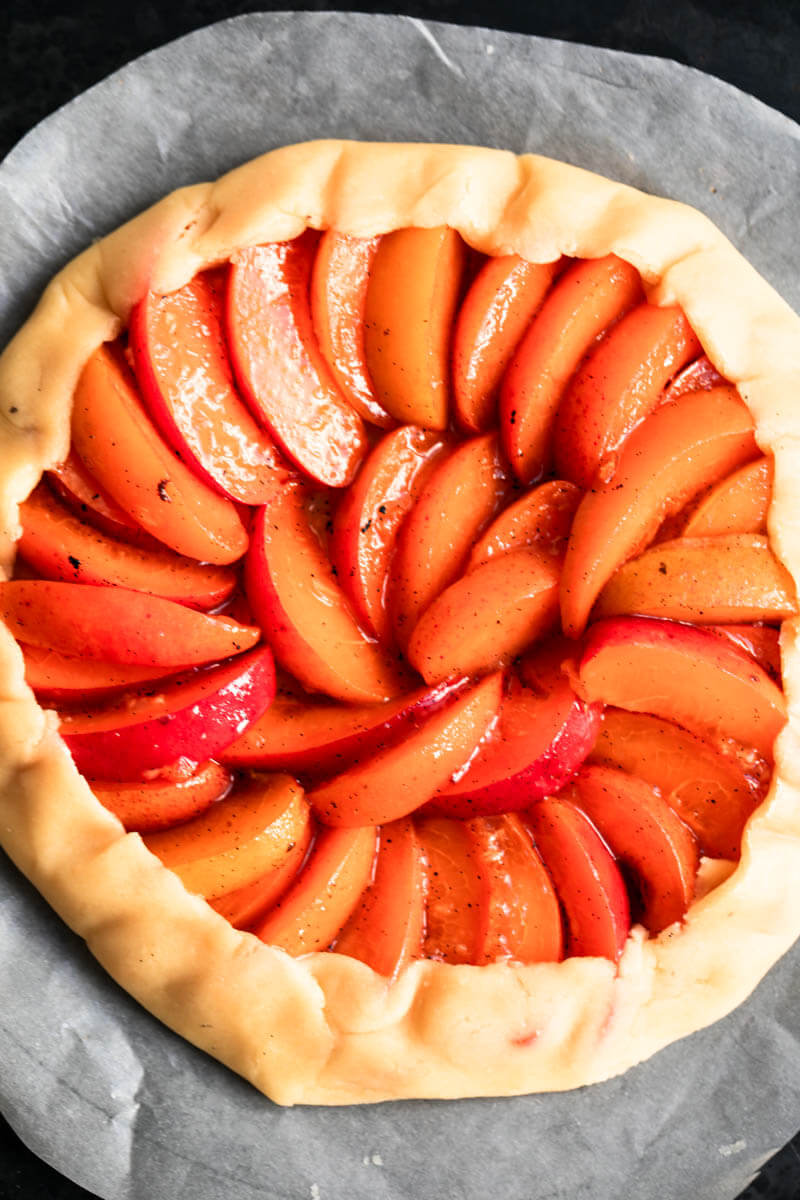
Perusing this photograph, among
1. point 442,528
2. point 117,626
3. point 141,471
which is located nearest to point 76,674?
point 117,626

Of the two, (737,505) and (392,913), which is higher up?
(737,505)

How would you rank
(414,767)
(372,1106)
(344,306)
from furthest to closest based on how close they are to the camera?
(372,1106) < (344,306) < (414,767)

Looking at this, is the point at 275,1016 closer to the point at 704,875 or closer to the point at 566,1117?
the point at 566,1117

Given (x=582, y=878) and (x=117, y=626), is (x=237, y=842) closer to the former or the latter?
(x=117, y=626)

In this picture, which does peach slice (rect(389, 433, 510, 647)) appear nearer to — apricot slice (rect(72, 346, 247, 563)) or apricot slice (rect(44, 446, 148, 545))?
apricot slice (rect(72, 346, 247, 563))

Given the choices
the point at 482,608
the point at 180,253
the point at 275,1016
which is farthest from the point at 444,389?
the point at 275,1016

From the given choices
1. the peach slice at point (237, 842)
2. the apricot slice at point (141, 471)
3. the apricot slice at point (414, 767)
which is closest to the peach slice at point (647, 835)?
the apricot slice at point (414, 767)

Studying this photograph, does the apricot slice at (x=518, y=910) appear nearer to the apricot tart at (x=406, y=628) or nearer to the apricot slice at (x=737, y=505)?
the apricot tart at (x=406, y=628)
